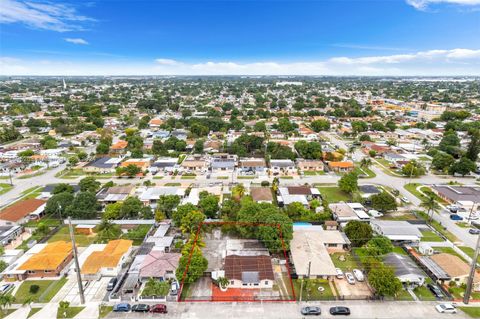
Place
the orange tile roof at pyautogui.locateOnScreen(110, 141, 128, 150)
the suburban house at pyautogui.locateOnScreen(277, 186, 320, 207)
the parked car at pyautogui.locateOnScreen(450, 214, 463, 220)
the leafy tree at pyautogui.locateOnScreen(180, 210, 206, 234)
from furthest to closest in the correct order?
the orange tile roof at pyautogui.locateOnScreen(110, 141, 128, 150) < the suburban house at pyautogui.locateOnScreen(277, 186, 320, 207) < the parked car at pyautogui.locateOnScreen(450, 214, 463, 220) < the leafy tree at pyautogui.locateOnScreen(180, 210, 206, 234)

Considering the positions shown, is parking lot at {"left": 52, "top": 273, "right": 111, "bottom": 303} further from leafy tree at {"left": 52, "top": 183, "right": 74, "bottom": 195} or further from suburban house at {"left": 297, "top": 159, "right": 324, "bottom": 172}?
suburban house at {"left": 297, "top": 159, "right": 324, "bottom": 172}

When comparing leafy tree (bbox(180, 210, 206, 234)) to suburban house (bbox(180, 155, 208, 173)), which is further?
suburban house (bbox(180, 155, 208, 173))

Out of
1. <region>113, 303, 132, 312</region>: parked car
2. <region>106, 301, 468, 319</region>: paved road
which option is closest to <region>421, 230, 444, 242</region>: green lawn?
<region>106, 301, 468, 319</region>: paved road

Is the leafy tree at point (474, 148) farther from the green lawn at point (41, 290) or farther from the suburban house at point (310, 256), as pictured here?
the green lawn at point (41, 290)

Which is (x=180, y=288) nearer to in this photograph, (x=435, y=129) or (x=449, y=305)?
(x=449, y=305)

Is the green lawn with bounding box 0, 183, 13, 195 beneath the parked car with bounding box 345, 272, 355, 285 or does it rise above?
above

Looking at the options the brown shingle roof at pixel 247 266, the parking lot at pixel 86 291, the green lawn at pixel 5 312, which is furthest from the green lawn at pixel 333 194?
the green lawn at pixel 5 312

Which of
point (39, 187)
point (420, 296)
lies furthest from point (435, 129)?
point (39, 187)
